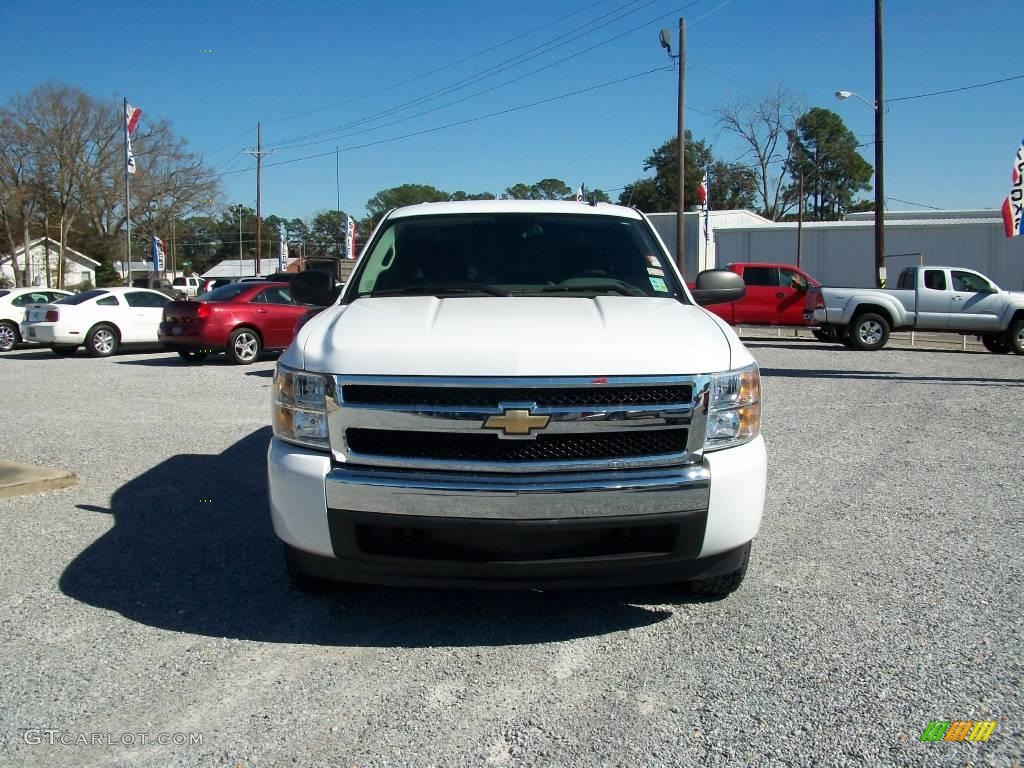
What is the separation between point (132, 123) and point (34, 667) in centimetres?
2738

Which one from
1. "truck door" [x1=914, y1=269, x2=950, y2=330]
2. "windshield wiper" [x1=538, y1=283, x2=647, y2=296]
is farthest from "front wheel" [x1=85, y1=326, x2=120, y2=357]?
"truck door" [x1=914, y1=269, x2=950, y2=330]

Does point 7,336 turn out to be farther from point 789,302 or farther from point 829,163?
point 829,163

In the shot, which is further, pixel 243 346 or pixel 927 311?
pixel 927 311

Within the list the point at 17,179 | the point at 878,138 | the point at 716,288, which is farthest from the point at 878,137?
the point at 17,179

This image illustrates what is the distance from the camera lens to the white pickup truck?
10.6 feet

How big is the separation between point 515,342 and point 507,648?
1.24 m

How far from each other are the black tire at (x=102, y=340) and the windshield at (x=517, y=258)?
14996mm

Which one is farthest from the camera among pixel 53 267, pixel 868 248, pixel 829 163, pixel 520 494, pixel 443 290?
pixel 829 163

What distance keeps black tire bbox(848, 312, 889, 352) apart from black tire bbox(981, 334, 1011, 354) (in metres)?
2.51

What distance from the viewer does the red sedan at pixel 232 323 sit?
1555cm

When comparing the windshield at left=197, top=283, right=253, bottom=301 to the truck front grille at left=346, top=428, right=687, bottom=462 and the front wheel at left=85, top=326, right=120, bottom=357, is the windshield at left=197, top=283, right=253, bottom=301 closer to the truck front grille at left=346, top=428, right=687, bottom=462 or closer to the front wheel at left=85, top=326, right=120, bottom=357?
the front wheel at left=85, top=326, right=120, bottom=357

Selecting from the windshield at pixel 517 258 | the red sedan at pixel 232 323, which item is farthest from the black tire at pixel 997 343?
the windshield at pixel 517 258

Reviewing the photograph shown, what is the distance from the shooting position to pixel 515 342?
3.35m

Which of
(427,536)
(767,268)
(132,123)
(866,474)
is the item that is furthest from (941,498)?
(132,123)
